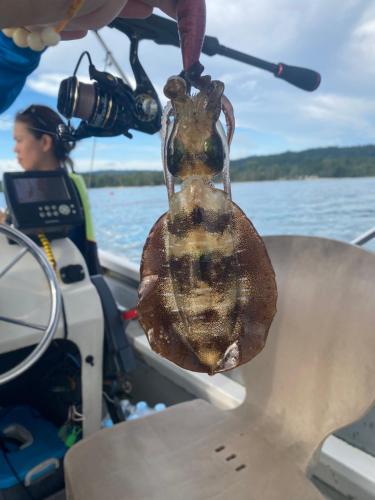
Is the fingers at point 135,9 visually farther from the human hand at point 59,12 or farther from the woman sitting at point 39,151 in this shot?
the woman sitting at point 39,151

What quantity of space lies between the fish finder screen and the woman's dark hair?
0.18 m

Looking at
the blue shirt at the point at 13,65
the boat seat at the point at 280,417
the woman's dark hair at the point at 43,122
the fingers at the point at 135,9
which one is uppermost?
the fingers at the point at 135,9

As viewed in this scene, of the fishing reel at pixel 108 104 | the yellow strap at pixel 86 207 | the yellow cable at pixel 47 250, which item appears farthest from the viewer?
the yellow strap at pixel 86 207

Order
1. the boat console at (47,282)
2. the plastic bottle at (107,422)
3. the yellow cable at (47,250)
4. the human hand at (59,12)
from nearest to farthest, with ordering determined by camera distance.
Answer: the human hand at (59,12)
the boat console at (47,282)
the yellow cable at (47,250)
the plastic bottle at (107,422)

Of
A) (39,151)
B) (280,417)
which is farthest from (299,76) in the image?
(39,151)

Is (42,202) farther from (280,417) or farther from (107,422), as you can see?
(280,417)

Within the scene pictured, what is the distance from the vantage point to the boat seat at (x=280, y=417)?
51.1 inches

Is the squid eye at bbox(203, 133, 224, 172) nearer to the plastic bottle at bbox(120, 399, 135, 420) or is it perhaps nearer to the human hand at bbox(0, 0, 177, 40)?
the human hand at bbox(0, 0, 177, 40)

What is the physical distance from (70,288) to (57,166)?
2.59 ft

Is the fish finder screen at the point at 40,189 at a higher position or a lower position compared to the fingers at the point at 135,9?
lower

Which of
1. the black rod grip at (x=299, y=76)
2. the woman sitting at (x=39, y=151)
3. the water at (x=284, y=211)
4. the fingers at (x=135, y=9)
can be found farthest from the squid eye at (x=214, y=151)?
the water at (x=284, y=211)

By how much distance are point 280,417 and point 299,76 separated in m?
1.21

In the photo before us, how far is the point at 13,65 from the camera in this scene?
1.06m

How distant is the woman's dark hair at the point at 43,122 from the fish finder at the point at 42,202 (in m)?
0.19
